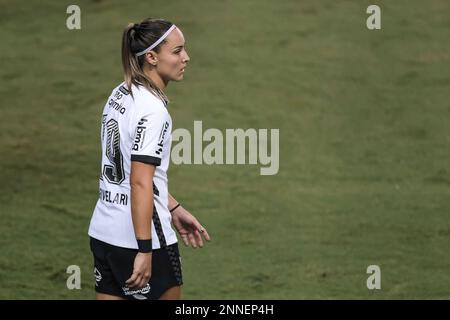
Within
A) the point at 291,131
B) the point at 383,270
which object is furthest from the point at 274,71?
the point at 383,270

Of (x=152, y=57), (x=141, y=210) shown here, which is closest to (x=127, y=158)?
(x=141, y=210)

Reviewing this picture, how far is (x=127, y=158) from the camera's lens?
14.0 ft

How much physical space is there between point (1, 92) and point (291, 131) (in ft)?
9.87

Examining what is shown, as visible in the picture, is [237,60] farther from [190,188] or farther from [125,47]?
[125,47]

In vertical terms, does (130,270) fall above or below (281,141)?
below

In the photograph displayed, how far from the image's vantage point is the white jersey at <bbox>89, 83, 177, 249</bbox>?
4.20 metres

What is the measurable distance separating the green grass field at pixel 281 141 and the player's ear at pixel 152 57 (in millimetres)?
3149

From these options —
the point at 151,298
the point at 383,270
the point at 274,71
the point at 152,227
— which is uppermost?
the point at 274,71

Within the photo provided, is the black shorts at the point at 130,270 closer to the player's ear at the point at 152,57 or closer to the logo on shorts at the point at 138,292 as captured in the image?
the logo on shorts at the point at 138,292
